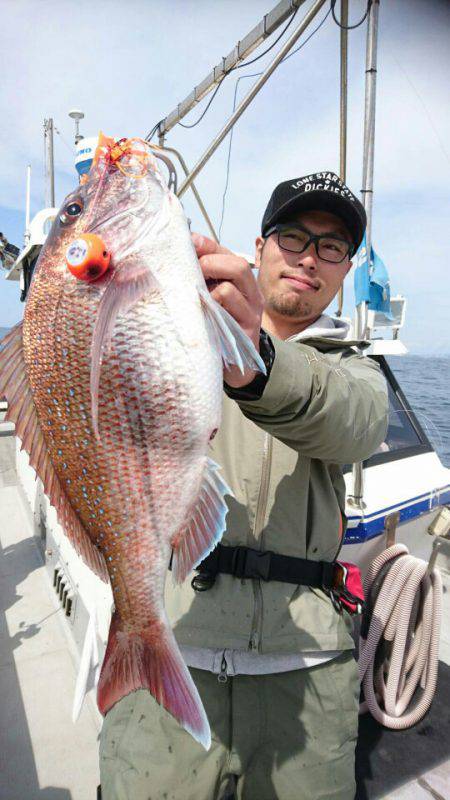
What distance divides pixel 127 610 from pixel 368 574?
266cm

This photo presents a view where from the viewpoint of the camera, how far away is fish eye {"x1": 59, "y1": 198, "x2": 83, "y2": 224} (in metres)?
1.39

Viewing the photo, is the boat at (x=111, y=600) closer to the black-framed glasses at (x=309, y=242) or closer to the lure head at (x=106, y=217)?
the lure head at (x=106, y=217)

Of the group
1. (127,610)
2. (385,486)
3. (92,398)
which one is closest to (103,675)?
(127,610)

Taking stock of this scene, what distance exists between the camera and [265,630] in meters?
1.75

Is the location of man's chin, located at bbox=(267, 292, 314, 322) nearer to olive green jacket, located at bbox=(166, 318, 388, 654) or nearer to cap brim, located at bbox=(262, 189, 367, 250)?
olive green jacket, located at bbox=(166, 318, 388, 654)

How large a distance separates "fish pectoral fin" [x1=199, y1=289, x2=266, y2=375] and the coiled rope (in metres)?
2.69

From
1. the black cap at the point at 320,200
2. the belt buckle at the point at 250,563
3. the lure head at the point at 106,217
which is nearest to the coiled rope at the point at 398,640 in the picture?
the belt buckle at the point at 250,563

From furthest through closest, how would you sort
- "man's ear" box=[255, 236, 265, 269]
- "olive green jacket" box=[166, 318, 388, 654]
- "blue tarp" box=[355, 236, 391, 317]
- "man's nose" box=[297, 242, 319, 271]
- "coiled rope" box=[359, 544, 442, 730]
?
"coiled rope" box=[359, 544, 442, 730], "blue tarp" box=[355, 236, 391, 317], "man's ear" box=[255, 236, 265, 269], "man's nose" box=[297, 242, 319, 271], "olive green jacket" box=[166, 318, 388, 654]

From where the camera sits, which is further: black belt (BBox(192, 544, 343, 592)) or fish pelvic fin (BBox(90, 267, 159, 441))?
black belt (BBox(192, 544, 343, 592))

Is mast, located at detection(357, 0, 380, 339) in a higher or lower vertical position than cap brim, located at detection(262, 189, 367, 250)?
higher

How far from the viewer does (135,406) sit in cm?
122

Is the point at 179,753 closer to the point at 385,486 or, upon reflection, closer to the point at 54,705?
the point at 54,705

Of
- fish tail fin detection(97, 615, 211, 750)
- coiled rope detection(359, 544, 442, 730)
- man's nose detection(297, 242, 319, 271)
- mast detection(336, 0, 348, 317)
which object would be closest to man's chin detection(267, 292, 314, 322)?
man's nose detection(297, 242, 319, 271)

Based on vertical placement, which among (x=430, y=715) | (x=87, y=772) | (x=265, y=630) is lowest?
(x=430, y=715)
